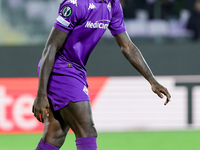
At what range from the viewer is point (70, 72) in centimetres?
394

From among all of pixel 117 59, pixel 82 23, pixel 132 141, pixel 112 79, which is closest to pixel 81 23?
pixel 82 23

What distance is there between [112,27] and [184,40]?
5021mm

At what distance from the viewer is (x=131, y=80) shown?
865 cm

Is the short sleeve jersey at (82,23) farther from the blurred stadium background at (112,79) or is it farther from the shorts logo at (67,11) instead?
the blurred stadium background at (112,79)

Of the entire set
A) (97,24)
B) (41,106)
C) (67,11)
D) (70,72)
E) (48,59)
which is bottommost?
(41,106)

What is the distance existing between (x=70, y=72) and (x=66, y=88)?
0.13 meters

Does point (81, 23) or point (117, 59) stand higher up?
point (81, 23)

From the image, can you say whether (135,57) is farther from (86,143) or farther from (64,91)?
(86,143)

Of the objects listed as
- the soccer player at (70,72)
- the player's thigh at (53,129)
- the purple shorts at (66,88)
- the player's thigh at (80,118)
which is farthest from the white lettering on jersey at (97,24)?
the player's thigh at (53,129)

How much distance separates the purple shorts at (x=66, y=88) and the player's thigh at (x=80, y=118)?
0.14 feet

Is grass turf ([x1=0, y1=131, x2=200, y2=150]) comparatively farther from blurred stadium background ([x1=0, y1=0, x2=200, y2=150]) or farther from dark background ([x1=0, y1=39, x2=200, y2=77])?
dark background ([x1=0, y1=39, x2=200, y2=77])

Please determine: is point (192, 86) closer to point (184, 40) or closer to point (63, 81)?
point (184, 40)

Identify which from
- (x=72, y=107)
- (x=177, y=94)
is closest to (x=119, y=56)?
(x=177, y=94)

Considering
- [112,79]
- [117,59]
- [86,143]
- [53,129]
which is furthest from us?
[117,59]
